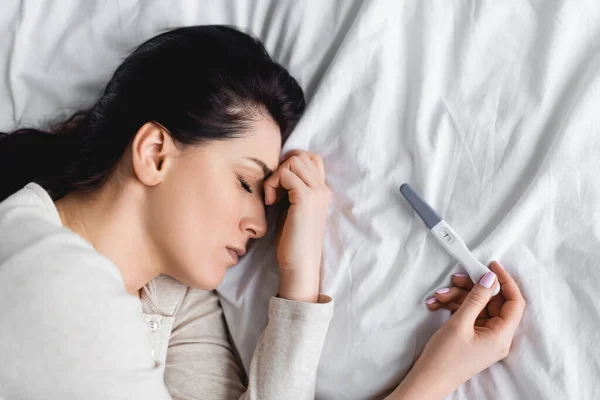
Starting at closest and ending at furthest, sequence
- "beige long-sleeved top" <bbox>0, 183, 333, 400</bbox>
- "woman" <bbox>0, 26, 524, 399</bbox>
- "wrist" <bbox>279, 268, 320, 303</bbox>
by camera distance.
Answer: "beige long-sleeved top" <bbox>0, 183, 333, 400</bbox>
"woman" <bbox>0, 26, 524, 399</bbox>
"wrist" <bbox>279, 268, 320, 303</bbox>

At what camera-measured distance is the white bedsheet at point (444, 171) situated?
103 centimetres

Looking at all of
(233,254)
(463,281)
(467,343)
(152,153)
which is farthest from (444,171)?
(152,153)

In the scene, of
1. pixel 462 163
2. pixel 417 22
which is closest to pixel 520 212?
pixel 462 163

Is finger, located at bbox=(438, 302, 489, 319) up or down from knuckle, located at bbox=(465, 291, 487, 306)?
A: down

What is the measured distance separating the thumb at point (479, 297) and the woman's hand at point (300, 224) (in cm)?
27

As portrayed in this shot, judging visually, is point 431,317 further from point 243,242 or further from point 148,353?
point 148,353

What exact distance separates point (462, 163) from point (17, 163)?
83 centimetres

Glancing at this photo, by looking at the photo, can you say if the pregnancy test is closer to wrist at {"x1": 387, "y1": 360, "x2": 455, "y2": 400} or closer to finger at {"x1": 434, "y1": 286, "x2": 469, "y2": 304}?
finger at {"x1": 434, "y1": 286, "x2": 469, "y2": 304}

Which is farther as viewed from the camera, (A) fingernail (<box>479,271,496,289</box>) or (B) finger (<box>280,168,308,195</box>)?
(B) finger (<box>280,168,308,195</box>)

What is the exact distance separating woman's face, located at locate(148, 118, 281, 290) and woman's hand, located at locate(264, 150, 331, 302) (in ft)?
0.12

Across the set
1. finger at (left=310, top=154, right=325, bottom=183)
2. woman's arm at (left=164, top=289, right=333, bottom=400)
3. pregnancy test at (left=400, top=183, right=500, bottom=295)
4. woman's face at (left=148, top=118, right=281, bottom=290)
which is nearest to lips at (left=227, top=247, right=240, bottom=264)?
woman's face at (left=148, top=118, right=281, bottom=290)

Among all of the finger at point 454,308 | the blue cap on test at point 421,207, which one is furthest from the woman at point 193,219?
the blue cap on test at point 421,207

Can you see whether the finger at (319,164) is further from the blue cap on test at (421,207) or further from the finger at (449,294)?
the finger at (449,294)

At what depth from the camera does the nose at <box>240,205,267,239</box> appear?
1.14 metres
